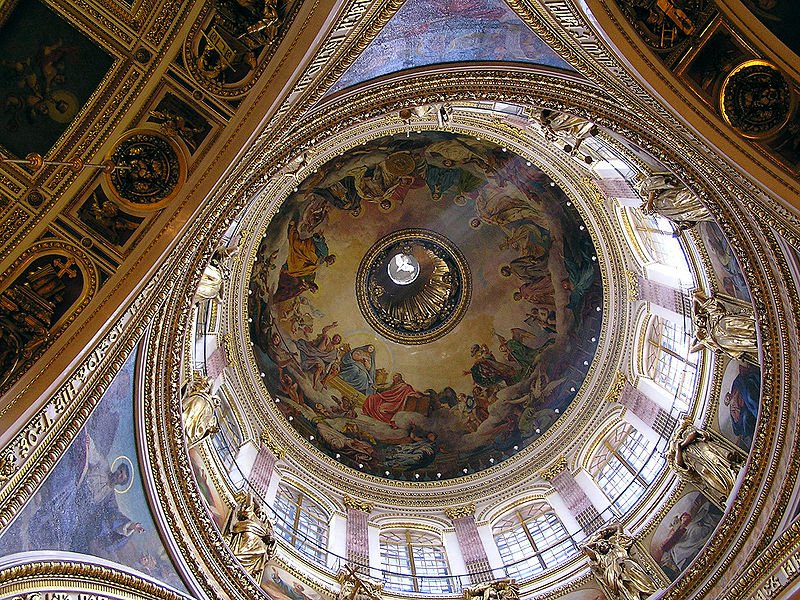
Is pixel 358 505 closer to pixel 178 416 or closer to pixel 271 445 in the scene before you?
pixel 271 445

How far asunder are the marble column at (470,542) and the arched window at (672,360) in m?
6.97

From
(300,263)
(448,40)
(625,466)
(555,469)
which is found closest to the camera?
(448,40)

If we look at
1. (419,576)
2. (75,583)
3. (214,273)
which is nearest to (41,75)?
(214,273)

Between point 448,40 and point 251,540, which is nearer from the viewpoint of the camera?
point 448,40

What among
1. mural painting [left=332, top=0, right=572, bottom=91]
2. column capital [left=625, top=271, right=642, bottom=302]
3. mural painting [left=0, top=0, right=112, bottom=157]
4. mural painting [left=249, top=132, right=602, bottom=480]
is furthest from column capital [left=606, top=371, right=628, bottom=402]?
mural painting [left=0, top=0, right=112, bottom=157]

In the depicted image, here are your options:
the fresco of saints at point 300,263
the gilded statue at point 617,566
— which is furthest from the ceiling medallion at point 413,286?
the gilded statue at point 617,566

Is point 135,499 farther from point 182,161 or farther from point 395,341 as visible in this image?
point 395,341

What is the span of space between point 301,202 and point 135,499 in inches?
518

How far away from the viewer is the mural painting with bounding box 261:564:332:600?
13.3 meters

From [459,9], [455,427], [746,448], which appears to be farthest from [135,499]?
[455,427]

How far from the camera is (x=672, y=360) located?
666 inches

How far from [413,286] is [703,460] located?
14.6 metres

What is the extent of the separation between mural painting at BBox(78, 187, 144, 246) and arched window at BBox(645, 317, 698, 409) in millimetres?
13306

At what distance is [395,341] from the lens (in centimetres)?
2517
